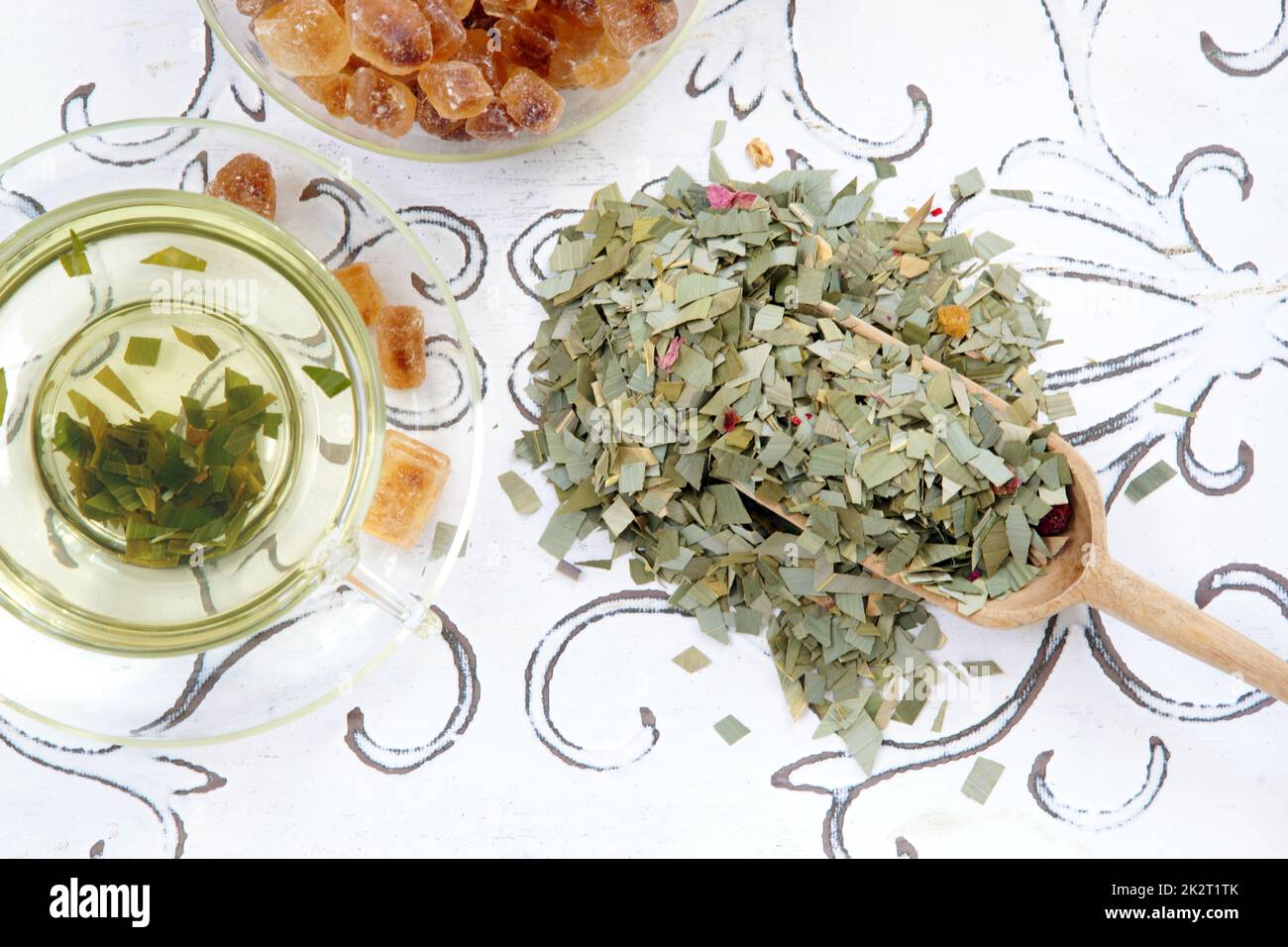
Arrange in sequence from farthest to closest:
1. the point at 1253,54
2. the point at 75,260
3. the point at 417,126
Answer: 1. the point at 1253,54
2. the point at 417,126
3. the point at 75,260

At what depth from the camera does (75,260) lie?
3.18ft

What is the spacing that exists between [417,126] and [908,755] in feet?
3.03

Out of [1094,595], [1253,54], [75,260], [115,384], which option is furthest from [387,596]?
[1253,54]

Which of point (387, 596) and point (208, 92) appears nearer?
point (387, 596)

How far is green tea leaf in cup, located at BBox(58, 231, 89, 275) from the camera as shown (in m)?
0.97

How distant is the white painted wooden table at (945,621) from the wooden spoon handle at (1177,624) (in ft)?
0.41

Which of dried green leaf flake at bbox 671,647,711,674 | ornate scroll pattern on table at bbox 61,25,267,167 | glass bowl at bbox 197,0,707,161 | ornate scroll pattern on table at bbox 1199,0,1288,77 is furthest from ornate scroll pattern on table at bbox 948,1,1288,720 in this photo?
ornate scroll pattern on table at bbox 61,25,267,167

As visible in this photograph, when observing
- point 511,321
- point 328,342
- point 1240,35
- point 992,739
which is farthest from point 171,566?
point 1240,35

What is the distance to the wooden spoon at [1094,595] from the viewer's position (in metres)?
1.03

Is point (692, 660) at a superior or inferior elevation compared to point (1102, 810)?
superior

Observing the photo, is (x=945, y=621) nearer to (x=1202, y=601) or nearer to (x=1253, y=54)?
(x=1202, y=601)

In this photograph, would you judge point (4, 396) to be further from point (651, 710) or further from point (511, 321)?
point (651, 710)

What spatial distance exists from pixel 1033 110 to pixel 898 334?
0.36 m

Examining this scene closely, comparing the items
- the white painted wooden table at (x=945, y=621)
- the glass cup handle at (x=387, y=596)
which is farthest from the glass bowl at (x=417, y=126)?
the glass cup handle at (x=387, y=596)
